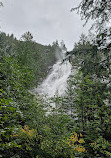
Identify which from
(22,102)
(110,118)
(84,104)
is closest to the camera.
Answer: (22,102)

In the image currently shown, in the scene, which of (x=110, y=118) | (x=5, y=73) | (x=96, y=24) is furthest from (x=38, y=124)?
(x=96, y=24)

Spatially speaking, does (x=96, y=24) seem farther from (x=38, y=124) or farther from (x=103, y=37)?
(x=38, y=124)

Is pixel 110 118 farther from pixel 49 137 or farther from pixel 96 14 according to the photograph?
pixel 96 14

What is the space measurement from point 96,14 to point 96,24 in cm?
30

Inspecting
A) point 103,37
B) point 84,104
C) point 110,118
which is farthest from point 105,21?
point 110,118

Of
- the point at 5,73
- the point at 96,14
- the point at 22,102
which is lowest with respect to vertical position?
the point at 22,102

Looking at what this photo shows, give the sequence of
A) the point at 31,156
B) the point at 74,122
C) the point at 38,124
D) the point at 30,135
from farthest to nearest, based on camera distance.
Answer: the point at 74,122 < the point at 38,124 < the point at 31,156 < the point at 30,135

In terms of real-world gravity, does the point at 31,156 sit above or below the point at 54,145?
below

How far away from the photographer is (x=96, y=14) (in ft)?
12.0

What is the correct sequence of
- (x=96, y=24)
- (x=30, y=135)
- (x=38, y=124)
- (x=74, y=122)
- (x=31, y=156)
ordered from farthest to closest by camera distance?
1. (x=74, y=122)
2. (x=96, y=24)
3. (x=38, y=124)
4. (x=31, y=156)
5. (x=30, y=135)

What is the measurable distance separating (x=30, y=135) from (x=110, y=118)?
3.39 m

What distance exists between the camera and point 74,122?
5391mm

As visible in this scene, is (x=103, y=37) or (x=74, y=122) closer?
(x=103, y=37)

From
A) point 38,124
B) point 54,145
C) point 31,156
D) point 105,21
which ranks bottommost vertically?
point 31,156
